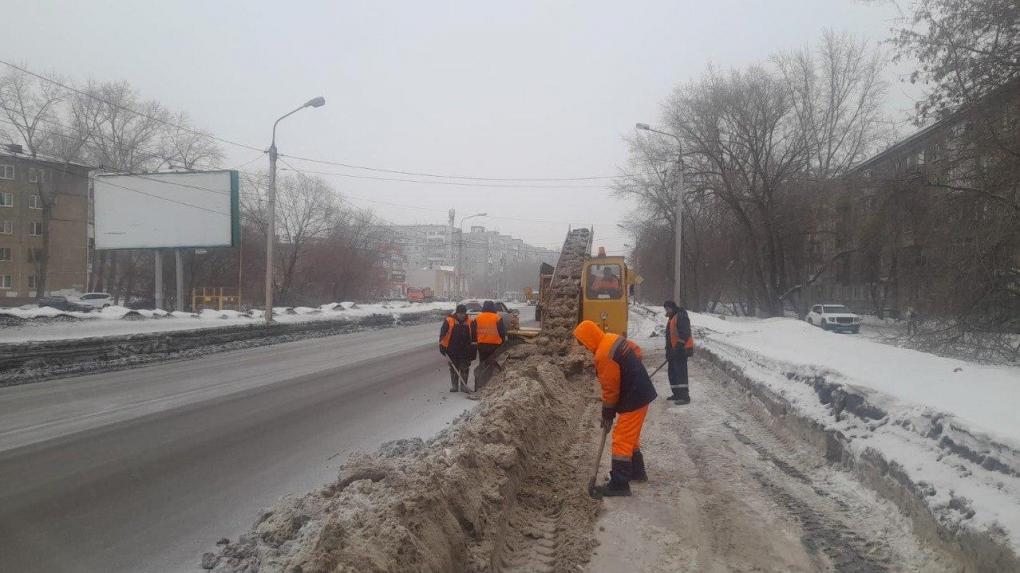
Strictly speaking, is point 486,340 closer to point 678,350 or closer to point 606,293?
point 678,350

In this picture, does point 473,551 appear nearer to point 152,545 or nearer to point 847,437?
point 152,545

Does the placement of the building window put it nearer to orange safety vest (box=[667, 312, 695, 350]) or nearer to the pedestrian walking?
the pedestrian walking

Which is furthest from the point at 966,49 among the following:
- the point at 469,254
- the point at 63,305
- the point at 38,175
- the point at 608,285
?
the point at 469,254

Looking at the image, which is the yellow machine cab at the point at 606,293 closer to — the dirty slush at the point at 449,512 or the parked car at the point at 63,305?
the dirty slush at the point at 449,512

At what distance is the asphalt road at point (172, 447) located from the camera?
4.61 meters

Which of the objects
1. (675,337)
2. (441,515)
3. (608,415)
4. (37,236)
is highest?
(37,236)

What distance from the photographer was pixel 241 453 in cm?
700

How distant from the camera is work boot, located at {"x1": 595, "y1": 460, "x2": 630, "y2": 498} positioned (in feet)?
18.1

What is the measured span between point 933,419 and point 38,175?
53.7 metres

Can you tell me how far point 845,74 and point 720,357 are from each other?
33.1 metres

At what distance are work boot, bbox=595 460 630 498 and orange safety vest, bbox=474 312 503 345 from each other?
661 centimetres

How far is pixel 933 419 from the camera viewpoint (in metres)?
5.16

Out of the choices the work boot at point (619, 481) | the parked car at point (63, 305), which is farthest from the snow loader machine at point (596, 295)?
the parked car at point (63, 305)

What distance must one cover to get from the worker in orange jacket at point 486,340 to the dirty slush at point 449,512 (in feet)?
15.4
